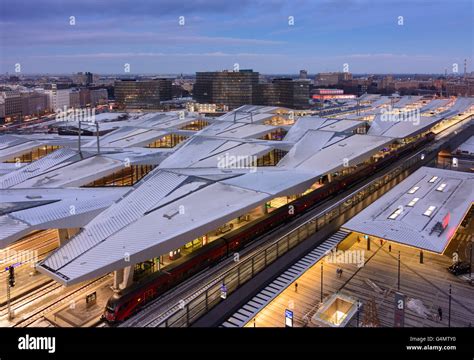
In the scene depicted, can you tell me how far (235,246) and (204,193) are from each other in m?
2.69

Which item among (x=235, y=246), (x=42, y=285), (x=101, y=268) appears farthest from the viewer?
(x=235, y=246)

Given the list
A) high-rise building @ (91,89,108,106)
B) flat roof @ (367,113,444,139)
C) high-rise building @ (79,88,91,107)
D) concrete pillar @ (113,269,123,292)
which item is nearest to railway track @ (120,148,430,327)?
concrete pillar @ (113,269,123,292)

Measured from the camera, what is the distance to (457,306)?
537 inches

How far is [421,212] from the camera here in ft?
59.5

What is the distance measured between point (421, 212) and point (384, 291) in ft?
17.4

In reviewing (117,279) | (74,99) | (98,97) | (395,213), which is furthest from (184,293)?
(98,97)

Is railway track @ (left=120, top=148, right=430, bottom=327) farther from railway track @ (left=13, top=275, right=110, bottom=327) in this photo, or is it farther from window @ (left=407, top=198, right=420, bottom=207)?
window @ (left=407, top=198, right=420, bottom=207)

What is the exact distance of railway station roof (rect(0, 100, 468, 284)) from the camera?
45.9 feet

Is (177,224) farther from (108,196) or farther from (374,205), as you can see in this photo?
(374,205)

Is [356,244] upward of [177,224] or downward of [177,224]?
downward

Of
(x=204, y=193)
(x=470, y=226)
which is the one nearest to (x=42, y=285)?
(x=204, y=193)

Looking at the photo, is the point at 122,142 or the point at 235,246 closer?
the point at 235,246

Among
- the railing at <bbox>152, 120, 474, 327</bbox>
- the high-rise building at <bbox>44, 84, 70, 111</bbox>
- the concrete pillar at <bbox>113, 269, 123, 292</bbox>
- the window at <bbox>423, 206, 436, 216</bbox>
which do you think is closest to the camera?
the railing at <bbox>152, 120, 474, 327</bbox>

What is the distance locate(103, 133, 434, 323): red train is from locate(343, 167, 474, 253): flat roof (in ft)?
15.0
